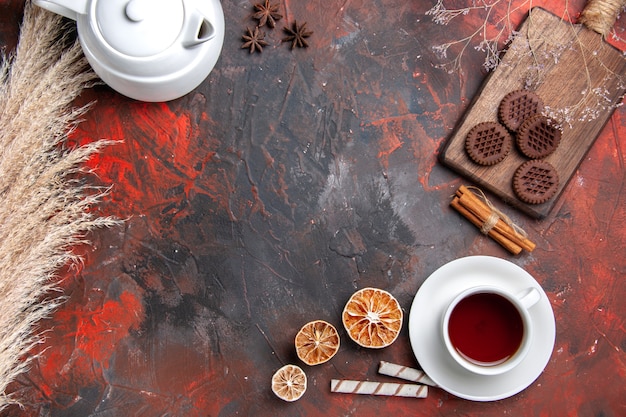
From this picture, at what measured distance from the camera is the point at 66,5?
5.94ft

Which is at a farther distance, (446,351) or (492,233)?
(492,233)

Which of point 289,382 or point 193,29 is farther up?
point 193,29

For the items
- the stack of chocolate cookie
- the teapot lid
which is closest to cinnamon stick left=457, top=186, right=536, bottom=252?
the stack of chocolate cookie

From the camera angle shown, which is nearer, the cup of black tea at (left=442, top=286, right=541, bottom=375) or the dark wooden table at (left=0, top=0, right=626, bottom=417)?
the cup of black tea at (left=442, top=286, right=541, bottom=375)

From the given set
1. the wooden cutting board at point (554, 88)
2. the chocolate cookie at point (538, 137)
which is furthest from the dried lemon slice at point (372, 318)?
the chocolate cookie at point (538, 137)

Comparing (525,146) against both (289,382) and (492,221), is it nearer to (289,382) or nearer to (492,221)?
(492,221)

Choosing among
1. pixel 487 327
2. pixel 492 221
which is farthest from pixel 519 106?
pixel 487 327

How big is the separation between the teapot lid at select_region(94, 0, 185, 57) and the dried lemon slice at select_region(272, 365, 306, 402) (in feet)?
3.48

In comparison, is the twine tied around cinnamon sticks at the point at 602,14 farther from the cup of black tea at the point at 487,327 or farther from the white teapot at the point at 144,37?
the white teapot at the point at 144,37

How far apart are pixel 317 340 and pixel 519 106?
1.00 metres

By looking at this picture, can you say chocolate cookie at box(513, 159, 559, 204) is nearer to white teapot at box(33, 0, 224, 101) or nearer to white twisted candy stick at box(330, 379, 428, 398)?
white twisted candy stick at box(330, 379, 428, 398)

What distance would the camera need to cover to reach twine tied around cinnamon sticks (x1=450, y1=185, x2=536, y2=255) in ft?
6.71

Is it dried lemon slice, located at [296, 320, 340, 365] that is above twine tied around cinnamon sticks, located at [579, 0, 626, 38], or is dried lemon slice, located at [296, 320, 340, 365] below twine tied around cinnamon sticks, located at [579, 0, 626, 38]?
below

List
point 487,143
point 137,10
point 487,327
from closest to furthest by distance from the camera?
1. point 137,10
2. point 487,327
3. point 487,143
